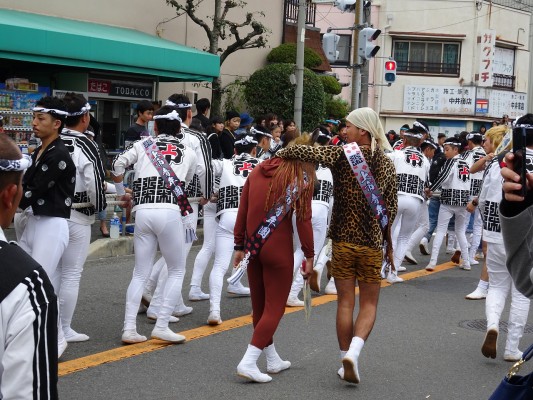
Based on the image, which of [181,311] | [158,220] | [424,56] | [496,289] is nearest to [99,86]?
[181,311]

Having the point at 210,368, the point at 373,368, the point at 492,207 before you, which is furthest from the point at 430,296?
the point at 210,368

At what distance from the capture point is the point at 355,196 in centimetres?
620

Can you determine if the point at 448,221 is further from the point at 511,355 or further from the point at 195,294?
the point at 511,355

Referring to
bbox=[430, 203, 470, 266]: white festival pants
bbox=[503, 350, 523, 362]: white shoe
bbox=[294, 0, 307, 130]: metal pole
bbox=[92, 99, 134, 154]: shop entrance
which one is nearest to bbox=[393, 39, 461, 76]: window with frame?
bbox=[294, 0, 307, 130]: metal pole

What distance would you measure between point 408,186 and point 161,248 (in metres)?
4.67

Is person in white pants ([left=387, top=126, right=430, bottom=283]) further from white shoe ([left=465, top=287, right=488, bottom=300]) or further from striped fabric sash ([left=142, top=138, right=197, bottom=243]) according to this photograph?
striped fabric sash ([left=142, top=138, right=197, bottom=243])

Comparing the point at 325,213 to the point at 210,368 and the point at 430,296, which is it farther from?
the point at 210,368

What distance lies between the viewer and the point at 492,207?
7719 mm

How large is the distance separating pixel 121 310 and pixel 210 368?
6.96 feet

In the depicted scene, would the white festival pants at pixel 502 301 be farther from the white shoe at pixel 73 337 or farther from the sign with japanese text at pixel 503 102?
the sign with japanese text at pixel 503 102

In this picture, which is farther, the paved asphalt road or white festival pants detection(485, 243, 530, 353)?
white festival pants detection(485, 243, 530, 353)

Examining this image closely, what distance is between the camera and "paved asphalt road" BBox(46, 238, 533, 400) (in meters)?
6.03

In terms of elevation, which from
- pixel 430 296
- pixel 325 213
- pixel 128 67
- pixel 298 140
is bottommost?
pixel 430 296

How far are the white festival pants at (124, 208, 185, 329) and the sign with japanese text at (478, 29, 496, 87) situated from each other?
3326 centimetres
